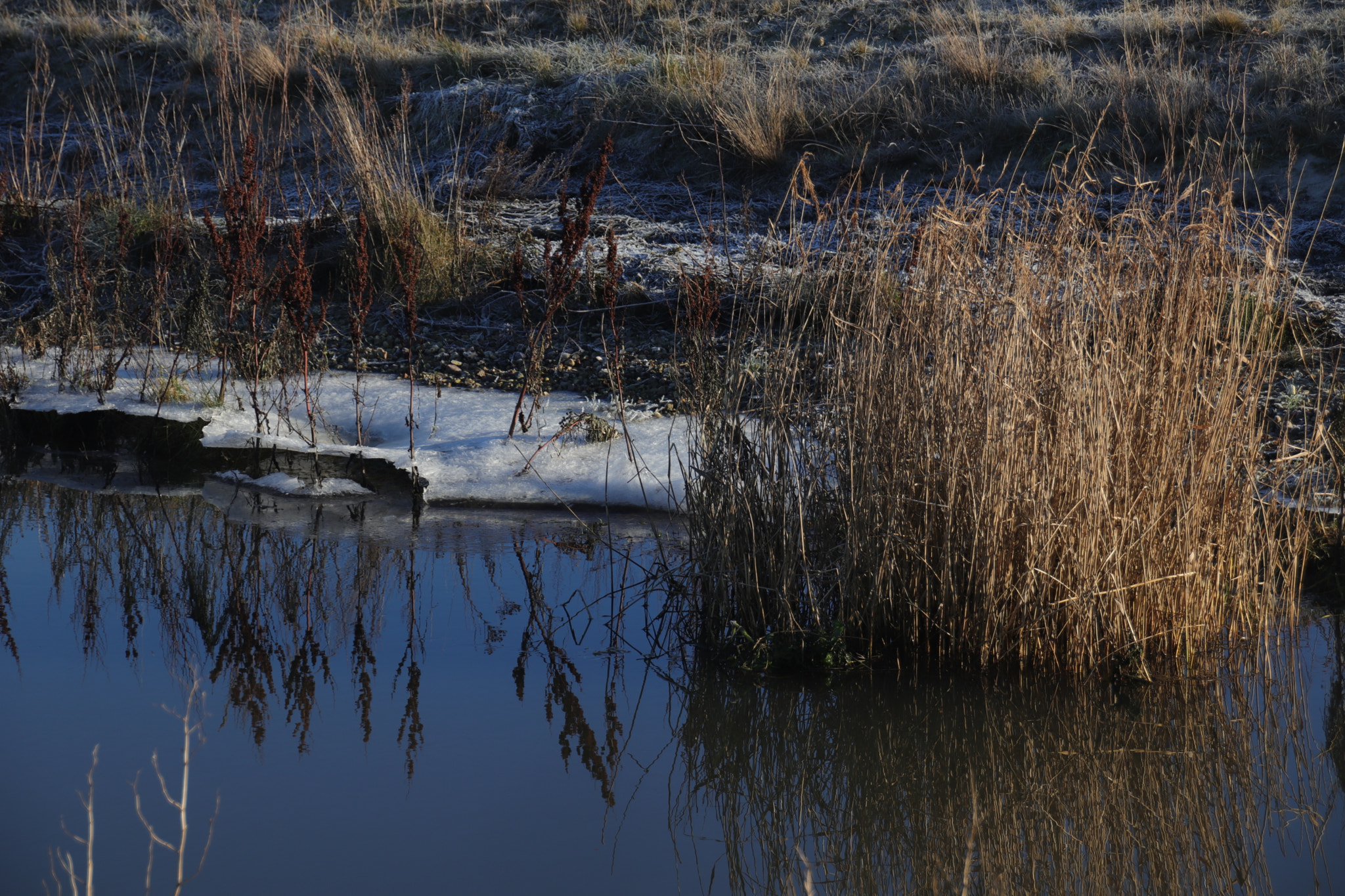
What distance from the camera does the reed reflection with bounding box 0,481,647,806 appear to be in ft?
9.50

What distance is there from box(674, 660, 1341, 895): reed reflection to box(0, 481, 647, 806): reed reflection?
1.16ft

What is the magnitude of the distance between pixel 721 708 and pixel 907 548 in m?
0.66

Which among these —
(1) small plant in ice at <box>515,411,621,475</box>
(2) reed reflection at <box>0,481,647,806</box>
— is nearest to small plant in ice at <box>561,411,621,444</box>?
(1) small plant in ice at <box>515,411,621,475</box>

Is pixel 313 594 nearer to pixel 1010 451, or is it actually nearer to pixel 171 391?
pixel 171 391

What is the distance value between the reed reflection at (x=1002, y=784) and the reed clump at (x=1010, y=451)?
0.61 ft

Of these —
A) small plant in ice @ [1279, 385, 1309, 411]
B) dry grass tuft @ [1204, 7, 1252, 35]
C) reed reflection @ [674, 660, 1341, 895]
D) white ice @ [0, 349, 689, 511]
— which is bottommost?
reed reflection @ [674, 660, 1341, 895]

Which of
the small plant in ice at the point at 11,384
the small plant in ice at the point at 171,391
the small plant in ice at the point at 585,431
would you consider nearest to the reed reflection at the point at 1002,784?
the small plant in ice at the point at 585,431

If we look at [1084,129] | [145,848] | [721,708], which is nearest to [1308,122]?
[1084,129]

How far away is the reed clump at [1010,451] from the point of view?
9.11 feet

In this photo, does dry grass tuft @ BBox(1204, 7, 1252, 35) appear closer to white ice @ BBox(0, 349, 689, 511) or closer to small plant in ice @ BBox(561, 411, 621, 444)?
white ice @ BBox(0, 349, 689, 511)

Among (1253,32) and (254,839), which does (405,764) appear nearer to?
(254,839)

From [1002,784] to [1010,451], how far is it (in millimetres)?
817

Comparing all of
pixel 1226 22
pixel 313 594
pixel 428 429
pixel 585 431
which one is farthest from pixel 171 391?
pixel 1226 22

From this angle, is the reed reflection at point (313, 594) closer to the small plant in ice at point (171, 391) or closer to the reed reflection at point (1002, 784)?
the reed reflection at point (1002, 784)
